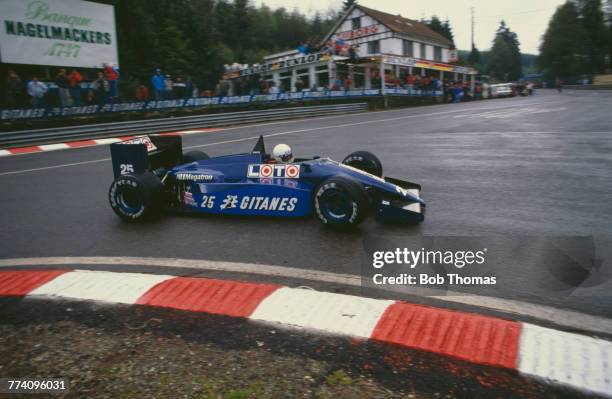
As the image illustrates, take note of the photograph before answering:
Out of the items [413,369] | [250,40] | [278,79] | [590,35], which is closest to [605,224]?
[413,369]

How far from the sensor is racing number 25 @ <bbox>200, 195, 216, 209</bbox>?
547 centimetres

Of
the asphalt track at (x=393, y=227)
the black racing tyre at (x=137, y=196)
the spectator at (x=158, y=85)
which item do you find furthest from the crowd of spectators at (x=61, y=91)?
the black racing tyre at (x=137, y=196)

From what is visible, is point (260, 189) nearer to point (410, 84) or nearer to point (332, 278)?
point (332, 278)

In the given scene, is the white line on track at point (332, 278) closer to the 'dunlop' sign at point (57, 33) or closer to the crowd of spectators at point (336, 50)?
the 'dunlop' sign at point (57, 33)

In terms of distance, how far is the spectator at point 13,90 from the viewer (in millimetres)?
14922

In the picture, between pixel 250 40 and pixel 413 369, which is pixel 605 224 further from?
pixel 250 40

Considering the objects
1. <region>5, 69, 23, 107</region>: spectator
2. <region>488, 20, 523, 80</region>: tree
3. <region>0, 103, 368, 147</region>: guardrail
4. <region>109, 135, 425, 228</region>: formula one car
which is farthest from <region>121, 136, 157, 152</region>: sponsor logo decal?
<region>488, 20, 523, 80</region>: tree

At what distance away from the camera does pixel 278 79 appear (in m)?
38.7

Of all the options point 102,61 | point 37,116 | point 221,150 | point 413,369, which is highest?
point 102,61

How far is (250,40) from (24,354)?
254 ft

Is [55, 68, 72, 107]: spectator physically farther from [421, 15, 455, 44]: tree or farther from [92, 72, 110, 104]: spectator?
[421, 15, 455, 44]: tree

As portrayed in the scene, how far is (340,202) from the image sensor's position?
4676 mm

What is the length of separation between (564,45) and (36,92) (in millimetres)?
92166

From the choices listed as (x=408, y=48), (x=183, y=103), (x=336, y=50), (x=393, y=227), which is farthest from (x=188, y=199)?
(x=408, y=48)
